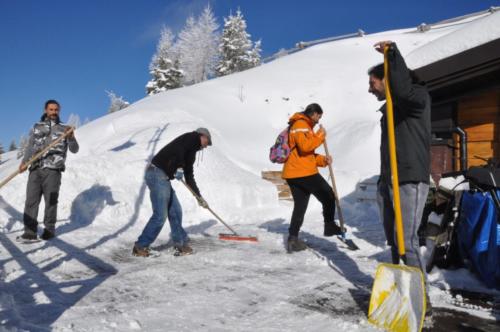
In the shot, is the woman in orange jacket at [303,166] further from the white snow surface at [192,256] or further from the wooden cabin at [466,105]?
the wooden cabin at [466,105]

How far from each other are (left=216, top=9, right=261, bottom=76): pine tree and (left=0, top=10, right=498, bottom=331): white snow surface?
81.2 ft

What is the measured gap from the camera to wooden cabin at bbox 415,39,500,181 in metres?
5.89

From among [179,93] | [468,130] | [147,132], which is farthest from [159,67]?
[468,130]

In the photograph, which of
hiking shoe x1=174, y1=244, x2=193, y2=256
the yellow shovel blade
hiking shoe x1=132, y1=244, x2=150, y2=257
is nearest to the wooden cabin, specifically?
the yellow shovel blade

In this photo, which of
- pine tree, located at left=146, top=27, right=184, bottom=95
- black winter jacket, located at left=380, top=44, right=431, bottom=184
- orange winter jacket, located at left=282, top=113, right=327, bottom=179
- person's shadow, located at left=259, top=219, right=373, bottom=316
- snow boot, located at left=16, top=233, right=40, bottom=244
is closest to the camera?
black winter jacket, located at left=380, top=44, right=431, bottom=184

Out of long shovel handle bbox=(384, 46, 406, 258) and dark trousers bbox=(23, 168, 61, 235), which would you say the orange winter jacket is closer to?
long shovel handle bbox=(384, 46, 406, 258)

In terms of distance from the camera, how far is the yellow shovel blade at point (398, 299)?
268 centimetres

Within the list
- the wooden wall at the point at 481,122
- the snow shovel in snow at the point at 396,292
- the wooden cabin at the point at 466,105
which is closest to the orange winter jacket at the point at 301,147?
the snow shovel in snow at the point at 396,292

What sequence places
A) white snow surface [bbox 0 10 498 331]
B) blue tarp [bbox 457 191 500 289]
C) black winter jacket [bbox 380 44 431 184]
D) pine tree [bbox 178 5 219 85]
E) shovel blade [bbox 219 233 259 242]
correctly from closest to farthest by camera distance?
black winter jacket [bbox 380 44 431 184], white snow surface [bbox 0 10 498 331], blue tarp [bbox 457 191 500 289], shovel blade [bbox 219 233 259 242], pine tree [bbox 178 5 219 85]

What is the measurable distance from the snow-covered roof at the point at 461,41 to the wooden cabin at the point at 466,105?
0.10m

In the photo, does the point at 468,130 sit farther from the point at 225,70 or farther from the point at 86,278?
the point at 225,70

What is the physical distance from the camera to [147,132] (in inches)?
514

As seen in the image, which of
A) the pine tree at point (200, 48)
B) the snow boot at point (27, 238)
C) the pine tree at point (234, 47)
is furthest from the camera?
the pine tree at point (200, 48)

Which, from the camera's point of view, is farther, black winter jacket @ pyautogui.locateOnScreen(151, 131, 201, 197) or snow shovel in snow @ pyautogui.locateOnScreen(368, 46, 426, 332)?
black winter jacket @ pyautogui.locateOnScreen(151, 131, 201, 197)
